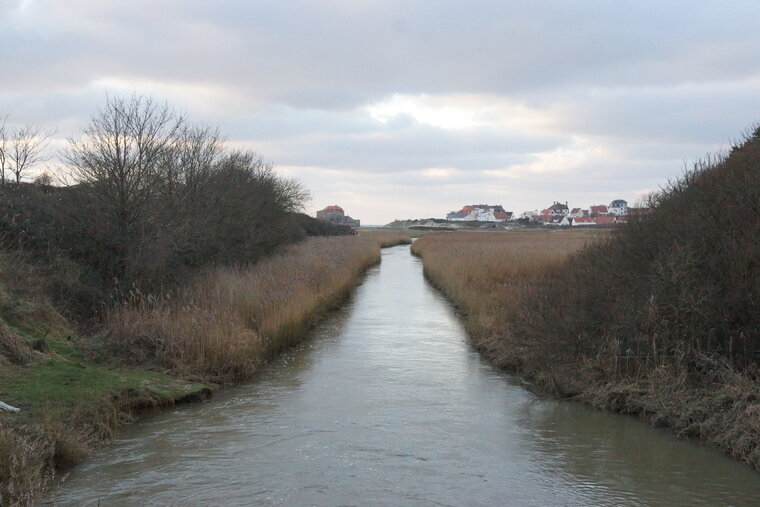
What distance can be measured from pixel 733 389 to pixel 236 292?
10336 millimetres

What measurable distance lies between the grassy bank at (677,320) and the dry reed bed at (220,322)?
17.2ft

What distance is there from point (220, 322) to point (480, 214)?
16309 centimetres

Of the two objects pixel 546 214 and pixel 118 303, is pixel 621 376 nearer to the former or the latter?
pixel 118 303

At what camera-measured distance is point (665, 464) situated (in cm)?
755

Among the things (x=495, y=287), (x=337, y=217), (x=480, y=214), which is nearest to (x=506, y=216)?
(x=480, y=214)

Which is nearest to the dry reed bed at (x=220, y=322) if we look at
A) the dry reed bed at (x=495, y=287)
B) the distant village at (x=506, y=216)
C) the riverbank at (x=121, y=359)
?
the riverbank at (x=121, y=359)

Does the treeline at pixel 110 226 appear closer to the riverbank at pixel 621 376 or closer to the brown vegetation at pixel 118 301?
the brown vegetation at pixel 118 301

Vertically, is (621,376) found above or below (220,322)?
below

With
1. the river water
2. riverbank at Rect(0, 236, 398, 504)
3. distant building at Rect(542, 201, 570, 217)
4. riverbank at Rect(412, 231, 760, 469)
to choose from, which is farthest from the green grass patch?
distant building at Rect(542, 201, 570, 217)

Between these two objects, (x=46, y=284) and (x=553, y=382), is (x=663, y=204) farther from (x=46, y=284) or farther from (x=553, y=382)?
(x=46, y=284)

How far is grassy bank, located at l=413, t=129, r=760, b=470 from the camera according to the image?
8.52 m

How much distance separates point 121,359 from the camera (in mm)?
10828

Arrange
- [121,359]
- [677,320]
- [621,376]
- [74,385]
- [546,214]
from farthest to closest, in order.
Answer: [546,214]
[121,359]
[621,376]
[677,320]
[74,385]

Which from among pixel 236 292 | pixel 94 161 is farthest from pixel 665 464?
pixel 94 161
